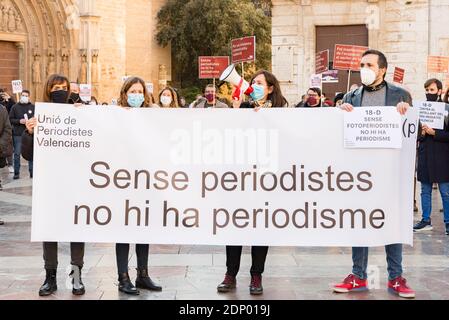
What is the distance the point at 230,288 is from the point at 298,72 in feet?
47.8

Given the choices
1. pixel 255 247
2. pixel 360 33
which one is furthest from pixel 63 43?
pixel 255 247

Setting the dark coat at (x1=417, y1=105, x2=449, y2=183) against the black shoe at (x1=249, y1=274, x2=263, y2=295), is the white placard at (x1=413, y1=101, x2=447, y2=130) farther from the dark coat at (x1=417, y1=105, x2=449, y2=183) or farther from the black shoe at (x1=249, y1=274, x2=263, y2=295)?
the black shoe at (x1=249, y1=274, x2=263, y2=295)

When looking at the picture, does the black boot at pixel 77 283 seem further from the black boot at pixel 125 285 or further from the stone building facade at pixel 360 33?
the stone building facade at pixel 360 33

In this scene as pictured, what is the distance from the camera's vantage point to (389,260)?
6.95 m

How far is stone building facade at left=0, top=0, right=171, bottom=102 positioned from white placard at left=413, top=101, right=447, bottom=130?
79.0 ft

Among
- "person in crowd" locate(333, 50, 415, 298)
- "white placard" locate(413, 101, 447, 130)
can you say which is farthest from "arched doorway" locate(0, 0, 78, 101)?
"person in crowd" locate(333, 50, 415, 298)

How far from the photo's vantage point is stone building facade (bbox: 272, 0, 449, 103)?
19.9 metres

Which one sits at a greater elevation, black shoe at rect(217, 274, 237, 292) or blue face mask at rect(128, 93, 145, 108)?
blue face mask at rect(128, 93, 145, 108)

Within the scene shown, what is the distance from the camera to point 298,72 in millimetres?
21094

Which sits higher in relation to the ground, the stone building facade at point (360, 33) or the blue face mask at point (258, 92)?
the stone building facade at point (360, 33)

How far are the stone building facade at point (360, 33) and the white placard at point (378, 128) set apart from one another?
Result: 1338 cm

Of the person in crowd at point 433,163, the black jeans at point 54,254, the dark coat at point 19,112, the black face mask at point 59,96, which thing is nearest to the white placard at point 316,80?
the person in crowd at point 433,163

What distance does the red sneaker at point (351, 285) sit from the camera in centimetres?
696

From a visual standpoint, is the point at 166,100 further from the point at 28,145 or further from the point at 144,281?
the point at 144,281
